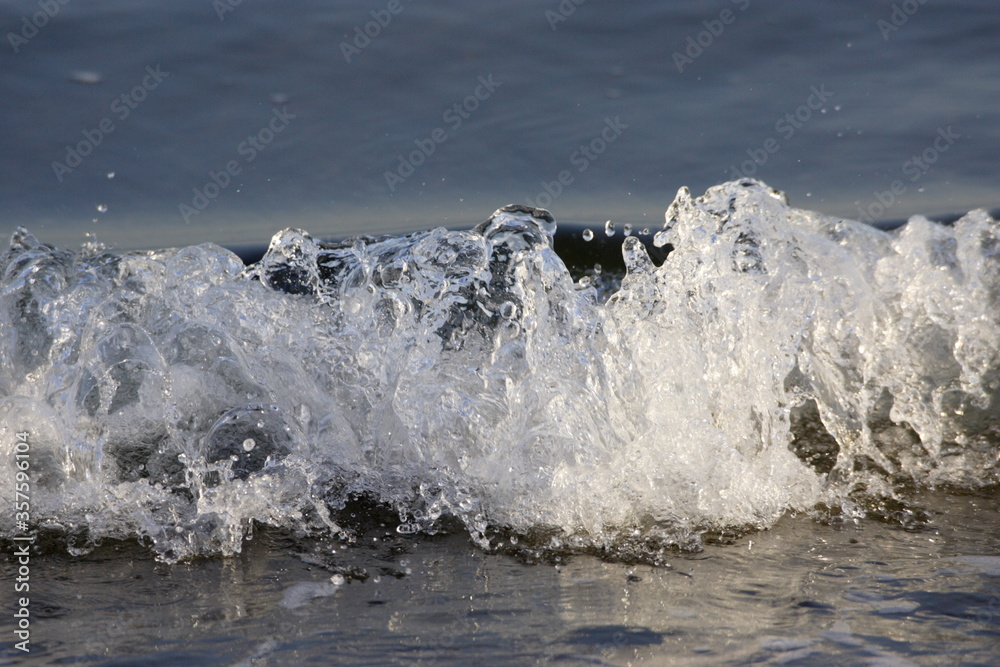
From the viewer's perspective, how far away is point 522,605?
6.16 feet

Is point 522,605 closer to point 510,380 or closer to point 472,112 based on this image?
point 510,380

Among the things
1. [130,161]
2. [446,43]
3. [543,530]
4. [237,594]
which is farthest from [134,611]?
[446,43]

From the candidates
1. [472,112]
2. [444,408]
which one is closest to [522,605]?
[444,408]

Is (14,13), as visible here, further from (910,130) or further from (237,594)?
(910,130)

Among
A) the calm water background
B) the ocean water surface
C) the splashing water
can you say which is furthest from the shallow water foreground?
the calm water background

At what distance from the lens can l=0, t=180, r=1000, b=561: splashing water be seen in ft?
7.77

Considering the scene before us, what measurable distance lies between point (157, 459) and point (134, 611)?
790mm

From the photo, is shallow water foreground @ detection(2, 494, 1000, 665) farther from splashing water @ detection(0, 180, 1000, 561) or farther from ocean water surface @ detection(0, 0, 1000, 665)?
splashing water @ detection(0, 180, 1000, 561)

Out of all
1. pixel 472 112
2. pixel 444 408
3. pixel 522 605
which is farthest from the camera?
pixel 472 112

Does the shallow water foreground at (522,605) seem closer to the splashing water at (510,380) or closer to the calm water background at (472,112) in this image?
the splashing water at (510,380)

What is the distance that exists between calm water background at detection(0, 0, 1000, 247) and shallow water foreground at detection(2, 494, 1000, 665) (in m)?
3.45

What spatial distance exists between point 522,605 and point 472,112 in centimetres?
468

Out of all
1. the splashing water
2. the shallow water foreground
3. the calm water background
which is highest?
the calm water background

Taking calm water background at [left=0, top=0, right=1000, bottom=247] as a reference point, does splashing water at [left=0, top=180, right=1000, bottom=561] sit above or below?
below
